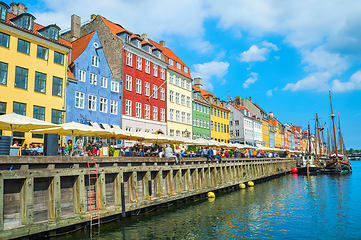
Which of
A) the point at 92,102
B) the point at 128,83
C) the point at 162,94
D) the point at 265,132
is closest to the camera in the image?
the point at 92,102

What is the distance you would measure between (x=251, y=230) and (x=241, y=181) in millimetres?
20590

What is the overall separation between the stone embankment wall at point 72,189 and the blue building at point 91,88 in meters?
14.9

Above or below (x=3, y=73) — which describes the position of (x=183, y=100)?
above

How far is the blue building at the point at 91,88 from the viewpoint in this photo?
3195 centimetres

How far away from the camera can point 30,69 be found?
28266 mm

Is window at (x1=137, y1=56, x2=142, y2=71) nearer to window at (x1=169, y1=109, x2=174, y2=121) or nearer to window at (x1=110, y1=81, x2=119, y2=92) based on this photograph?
window at (x1=110, y1=81, x2=119, y2=92)

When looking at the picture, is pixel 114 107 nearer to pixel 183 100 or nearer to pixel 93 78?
pixel 93 78

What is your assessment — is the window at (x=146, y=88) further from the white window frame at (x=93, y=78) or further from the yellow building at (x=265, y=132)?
the yellow building at (x=265, y=132)

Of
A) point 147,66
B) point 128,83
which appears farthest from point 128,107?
point 147,66

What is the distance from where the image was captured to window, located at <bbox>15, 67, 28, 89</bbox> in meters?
27.1

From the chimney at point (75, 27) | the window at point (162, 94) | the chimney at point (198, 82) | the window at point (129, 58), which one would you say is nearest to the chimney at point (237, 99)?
the chimney at point (198, 82)

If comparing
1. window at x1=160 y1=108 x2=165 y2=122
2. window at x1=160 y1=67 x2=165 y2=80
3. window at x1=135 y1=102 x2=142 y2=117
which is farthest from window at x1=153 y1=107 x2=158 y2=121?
window at x1=160 y1=67 x2=165 y2=80

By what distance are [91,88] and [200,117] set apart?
30508mm

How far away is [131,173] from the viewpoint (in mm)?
17047
